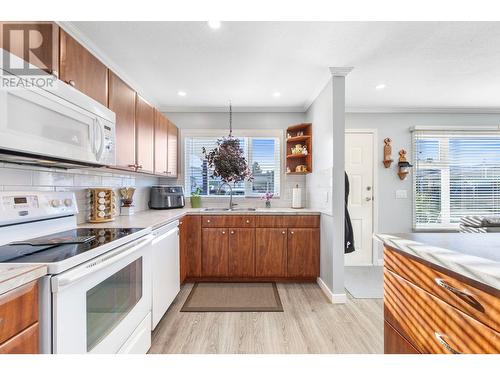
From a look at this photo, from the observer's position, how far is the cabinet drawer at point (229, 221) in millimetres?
2924

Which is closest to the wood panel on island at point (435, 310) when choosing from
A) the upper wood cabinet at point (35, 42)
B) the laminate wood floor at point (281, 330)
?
the laminate wood floor at point (281, 330)

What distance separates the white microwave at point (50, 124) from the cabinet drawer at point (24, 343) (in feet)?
2.33

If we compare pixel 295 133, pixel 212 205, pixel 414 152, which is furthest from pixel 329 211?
pixel 414 152

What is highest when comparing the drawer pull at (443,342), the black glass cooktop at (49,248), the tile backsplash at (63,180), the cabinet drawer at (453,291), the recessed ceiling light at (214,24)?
the recessed ceiling light at (214,24)

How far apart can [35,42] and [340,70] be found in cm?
237

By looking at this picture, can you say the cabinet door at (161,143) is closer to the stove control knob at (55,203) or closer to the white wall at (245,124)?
the white wall at (245,124)

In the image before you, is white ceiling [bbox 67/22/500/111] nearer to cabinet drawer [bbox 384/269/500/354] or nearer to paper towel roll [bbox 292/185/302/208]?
paper towel roll [bbox 292/185/302/208]

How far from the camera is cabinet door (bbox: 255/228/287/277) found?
290 cm

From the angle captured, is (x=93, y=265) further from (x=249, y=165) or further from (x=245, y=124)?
(x=245, y=124)

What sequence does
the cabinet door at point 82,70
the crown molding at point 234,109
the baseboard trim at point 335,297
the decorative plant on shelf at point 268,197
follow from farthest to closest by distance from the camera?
the crown molding at point 234,109
the decorative plant on shelf at point 268,197
the baseboard trim at point 335,297
the cabinet door at point 82,70

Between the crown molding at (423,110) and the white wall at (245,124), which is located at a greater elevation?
the crown molding at (423,110)

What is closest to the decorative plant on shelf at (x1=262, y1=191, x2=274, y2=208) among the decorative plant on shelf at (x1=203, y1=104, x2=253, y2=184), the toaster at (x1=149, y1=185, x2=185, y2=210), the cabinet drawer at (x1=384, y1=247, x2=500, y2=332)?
the decorative plant on shelf at (x1=203, y1=104, x2=253, y2=184)
